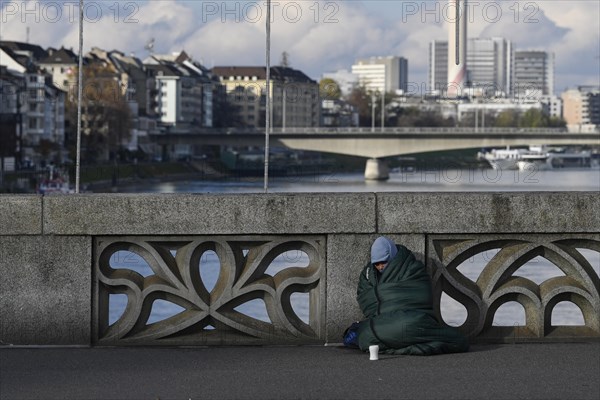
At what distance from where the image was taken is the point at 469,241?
367 inches

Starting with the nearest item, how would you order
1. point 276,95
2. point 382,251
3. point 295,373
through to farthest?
point 295,373, point 382,251, point 276,95

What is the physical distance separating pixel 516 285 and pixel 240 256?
1.79 metres

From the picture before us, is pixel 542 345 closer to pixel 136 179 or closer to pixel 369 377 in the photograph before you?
pixel 369 377

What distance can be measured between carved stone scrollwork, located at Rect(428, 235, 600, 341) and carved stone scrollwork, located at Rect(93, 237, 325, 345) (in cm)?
82

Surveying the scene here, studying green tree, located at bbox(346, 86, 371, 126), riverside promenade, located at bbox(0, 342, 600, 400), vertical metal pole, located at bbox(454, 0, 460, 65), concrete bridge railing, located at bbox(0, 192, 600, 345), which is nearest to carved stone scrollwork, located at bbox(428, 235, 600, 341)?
concrete bridge railing, located at bbox(0, 192, 600, 345)

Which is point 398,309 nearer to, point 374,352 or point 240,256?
point 374,352

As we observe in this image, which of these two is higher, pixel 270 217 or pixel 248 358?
pixel 270 217

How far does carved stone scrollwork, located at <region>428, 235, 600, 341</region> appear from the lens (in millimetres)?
9258

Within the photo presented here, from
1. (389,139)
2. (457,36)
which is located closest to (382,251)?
(457,36)

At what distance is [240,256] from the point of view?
9312 mm

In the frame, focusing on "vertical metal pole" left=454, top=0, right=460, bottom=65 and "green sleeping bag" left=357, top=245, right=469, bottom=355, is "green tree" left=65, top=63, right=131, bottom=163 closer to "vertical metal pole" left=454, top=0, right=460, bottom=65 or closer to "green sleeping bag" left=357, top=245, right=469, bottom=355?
"vertical metal pole" left=454, top=0, right=460, bottom=65

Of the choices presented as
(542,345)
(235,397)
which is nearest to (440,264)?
(542,345)

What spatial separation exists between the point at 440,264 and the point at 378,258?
23.5 inches

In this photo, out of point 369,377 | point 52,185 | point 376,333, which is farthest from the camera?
point 52,185
